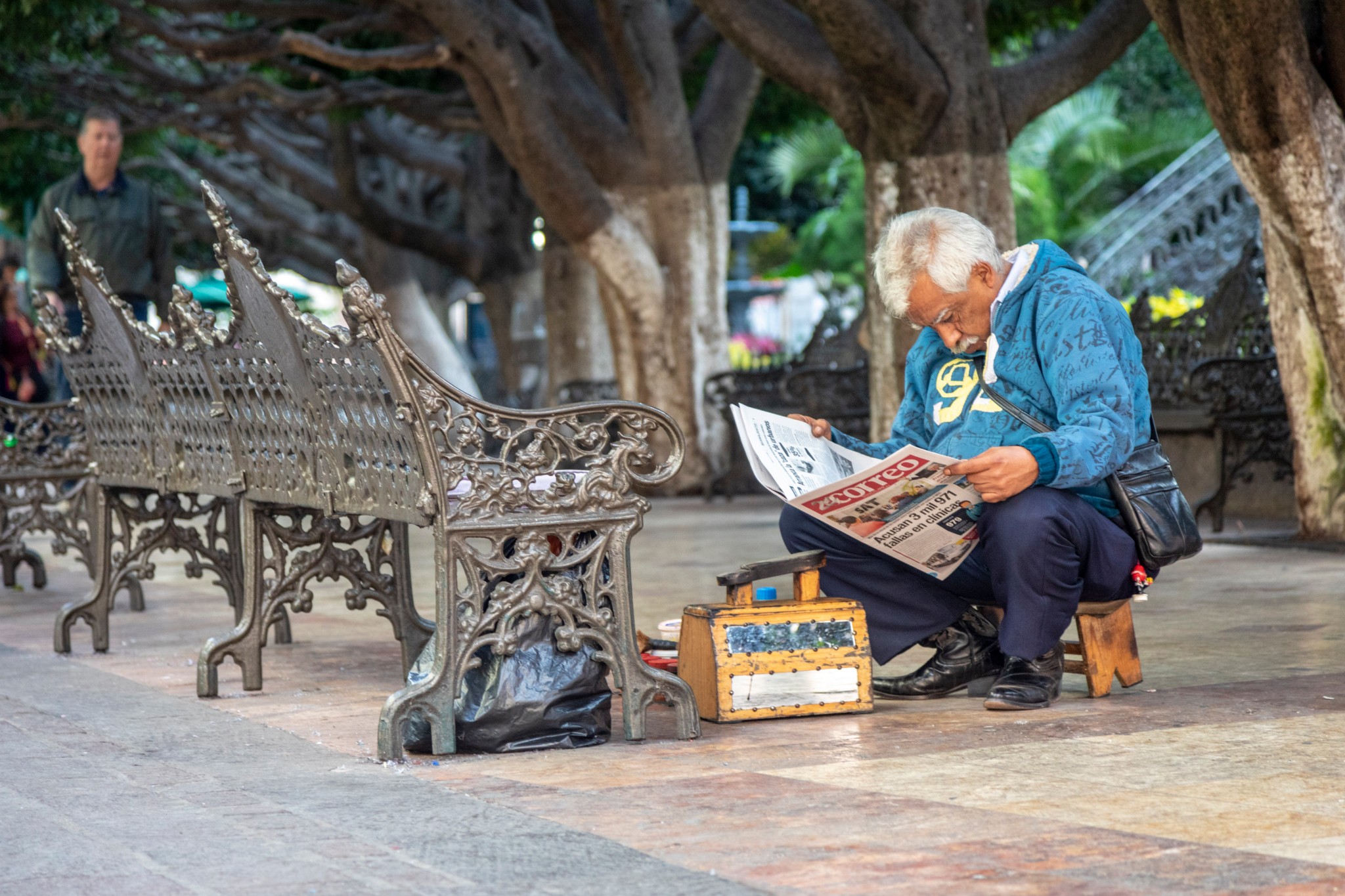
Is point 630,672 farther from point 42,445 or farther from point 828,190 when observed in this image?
point 828,190

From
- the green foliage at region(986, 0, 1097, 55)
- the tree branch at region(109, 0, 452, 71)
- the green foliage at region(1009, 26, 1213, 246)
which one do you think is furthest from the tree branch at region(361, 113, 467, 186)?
the green foliage at region(1009, 26, 1213, 246)

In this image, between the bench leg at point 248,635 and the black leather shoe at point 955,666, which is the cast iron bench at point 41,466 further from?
the black leather shoe at point 955,666

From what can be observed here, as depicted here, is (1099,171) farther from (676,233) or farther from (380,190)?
(676,233)

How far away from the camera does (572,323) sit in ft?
54.1

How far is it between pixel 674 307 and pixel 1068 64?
4.16 metres

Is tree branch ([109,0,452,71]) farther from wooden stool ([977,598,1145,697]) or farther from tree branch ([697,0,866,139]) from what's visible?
wooden stool ([977,598,1145,697])

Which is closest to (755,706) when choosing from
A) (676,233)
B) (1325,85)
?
(1325,85)

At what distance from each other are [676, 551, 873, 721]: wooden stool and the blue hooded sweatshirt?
23.1 inches

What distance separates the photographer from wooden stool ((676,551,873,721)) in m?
4.49

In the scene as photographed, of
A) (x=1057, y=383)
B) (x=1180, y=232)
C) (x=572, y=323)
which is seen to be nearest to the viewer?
(x=1057, y=383)

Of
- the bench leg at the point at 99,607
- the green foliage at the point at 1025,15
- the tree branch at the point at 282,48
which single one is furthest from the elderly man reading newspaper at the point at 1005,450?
the green foliage at the point at 1025,15

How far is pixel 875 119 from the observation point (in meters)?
10.2

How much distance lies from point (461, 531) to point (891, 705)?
4.49ft

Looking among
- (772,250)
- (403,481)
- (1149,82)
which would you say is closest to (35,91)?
(403,481)
